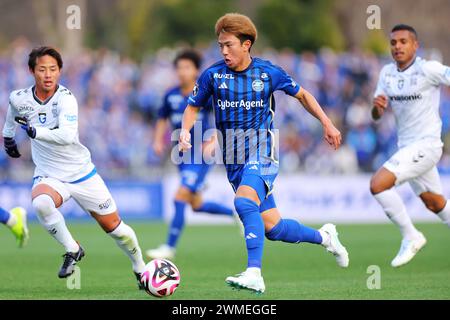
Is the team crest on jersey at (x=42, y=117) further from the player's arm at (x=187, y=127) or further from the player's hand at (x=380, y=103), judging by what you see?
the player's hand at (x=380, y=103)

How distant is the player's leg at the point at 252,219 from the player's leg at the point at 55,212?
1.70 m

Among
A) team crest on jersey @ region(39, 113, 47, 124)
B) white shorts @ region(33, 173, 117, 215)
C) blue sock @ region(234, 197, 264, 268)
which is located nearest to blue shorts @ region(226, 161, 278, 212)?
blue sock @ region(234, 197, 264, 268)

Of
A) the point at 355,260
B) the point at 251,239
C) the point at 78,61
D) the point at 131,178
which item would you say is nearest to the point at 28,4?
the point at 78,61

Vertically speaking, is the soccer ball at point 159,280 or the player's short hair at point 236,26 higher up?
the player's short hair at point 236,26

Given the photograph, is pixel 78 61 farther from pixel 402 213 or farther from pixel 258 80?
pixel 258 80

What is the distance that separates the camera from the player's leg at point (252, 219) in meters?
8.59

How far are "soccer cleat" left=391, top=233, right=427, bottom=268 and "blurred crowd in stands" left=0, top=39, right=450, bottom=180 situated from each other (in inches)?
402

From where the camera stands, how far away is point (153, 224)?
65.8 feet

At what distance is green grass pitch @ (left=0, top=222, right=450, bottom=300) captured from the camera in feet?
30.2

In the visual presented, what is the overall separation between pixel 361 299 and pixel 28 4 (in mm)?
42030

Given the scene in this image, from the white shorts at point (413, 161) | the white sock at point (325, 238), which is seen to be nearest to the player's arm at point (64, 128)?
the white sock at point (325, 238)

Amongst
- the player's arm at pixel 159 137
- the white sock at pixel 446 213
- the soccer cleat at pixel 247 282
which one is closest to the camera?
the soccer cleat at pixel 247 282

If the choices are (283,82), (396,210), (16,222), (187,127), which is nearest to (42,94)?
(187,127)

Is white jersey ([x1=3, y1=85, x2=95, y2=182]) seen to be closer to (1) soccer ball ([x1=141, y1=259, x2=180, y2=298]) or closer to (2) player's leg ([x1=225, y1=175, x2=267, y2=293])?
(1) soccer ball ([x1=141, y1=259, x2=180, y2=298])
